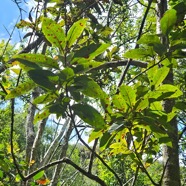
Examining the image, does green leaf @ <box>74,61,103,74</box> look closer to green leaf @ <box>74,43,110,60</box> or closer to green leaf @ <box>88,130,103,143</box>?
green leaf @ <box>74,43,110,60</box>

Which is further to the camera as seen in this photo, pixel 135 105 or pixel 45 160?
pixel 45 160

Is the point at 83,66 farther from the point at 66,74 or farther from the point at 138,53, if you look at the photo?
the point at 138,53

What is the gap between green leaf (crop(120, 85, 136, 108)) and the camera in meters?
0.67

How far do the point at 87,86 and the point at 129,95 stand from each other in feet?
0.34

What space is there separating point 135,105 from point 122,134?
0.62 feet

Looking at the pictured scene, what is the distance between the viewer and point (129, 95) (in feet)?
2.25

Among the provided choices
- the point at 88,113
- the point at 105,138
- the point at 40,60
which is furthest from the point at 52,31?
the point at 105,138

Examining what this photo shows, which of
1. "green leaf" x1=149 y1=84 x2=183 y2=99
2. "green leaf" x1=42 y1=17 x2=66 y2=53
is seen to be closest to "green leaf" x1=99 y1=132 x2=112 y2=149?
"green leaf" x1=149 y1=84 x2=183 y2=99

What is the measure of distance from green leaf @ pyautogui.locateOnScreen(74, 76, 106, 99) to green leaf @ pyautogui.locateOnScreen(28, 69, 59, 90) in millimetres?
44

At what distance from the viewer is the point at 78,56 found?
63 centimetres

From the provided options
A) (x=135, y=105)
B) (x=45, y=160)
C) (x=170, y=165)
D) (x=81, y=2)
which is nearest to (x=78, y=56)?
(x=135, y=105)

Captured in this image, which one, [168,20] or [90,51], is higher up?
[168,20]

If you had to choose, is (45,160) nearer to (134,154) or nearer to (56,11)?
(56,11)

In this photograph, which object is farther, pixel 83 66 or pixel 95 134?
pixel 95 134
